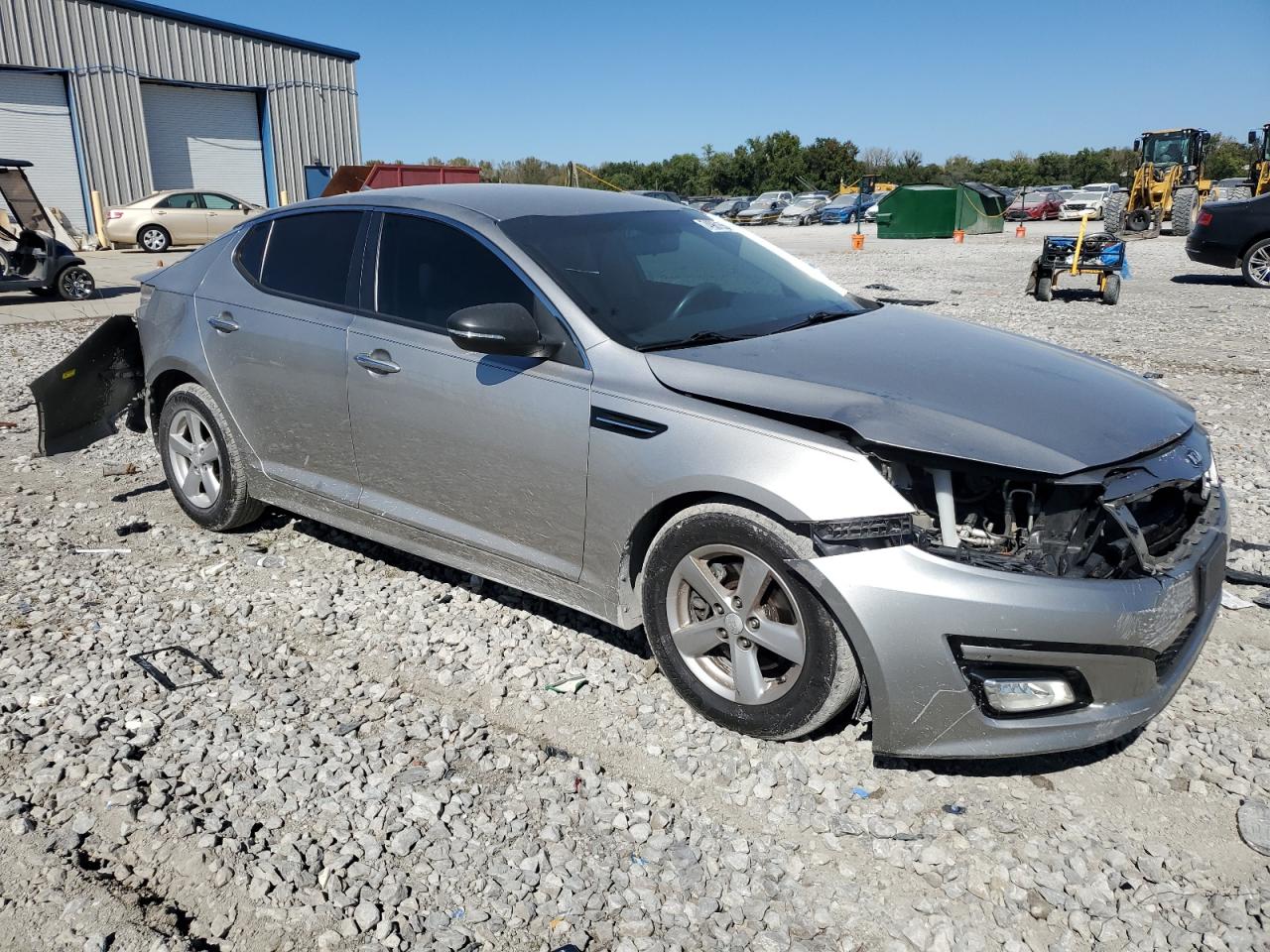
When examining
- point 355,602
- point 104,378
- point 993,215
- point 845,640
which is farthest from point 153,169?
point 845,640

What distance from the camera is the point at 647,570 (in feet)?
11.0

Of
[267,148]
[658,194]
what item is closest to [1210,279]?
[658,194]

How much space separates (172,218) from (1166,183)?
2486 centimetres

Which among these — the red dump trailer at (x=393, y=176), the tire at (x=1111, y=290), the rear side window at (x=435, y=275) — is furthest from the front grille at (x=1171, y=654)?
the red dump trailer at (x=393, y=176)

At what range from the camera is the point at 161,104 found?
29.9m

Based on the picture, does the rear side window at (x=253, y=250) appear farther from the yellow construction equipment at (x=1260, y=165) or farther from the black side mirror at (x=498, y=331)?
the yellow construction equipment at (x=1260, y=165)

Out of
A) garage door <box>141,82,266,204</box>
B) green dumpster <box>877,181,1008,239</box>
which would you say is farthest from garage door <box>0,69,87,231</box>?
green dumpster <box>877,181,1008,239</box>

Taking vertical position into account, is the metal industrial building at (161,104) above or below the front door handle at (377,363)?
above

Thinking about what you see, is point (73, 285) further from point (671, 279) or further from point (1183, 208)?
point (1183, 208)

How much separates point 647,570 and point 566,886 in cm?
107

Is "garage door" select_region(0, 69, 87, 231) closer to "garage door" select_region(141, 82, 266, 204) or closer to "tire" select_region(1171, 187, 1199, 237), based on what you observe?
"garage door" select_region(141, 82, 266, 204)

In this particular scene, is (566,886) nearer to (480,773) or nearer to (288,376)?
(480,773)

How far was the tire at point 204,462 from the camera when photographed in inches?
194

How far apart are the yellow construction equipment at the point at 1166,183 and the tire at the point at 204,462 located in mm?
24558
